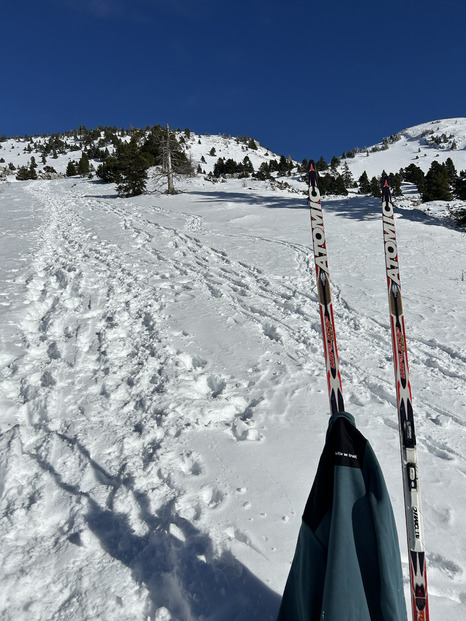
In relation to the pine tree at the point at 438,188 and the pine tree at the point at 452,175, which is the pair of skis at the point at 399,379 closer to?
the pine tree at the point at 452,175

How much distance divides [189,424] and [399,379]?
221 cm

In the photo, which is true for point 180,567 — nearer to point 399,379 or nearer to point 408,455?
point 408,455

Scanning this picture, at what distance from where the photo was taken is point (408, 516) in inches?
79.7

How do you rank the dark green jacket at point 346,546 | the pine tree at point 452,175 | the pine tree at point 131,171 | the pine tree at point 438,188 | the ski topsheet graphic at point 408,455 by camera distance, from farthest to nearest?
the pine tree at point 131,171 < the pine tree at point 438,188 < the pine tree at point 452,175 < the ski topsheet graphic at point 408,455 < the dark green jacket at point 346,546

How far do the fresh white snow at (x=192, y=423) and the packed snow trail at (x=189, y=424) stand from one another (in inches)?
0.5

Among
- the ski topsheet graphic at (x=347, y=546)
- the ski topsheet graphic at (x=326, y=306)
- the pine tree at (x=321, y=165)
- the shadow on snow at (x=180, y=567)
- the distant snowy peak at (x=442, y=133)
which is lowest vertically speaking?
the shadow on snow at (x=180, y=567)

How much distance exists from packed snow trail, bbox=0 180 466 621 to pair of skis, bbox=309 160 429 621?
1.99 feet

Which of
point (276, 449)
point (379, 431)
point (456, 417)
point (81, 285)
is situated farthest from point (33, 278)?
point (456, 417)

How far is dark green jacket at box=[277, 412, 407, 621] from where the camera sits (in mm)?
1661

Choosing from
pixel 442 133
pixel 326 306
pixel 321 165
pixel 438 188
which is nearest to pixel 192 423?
pixel 326 306

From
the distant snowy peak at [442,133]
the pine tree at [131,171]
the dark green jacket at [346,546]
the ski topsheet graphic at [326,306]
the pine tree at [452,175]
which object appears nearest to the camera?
the dark green jacket at [346,546]

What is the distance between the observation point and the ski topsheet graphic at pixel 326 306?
7.76 feet

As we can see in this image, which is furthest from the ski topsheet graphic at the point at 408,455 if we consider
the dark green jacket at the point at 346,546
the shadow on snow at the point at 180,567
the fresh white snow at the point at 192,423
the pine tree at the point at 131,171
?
the pine tree at the point at 131,171

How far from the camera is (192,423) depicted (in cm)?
380
